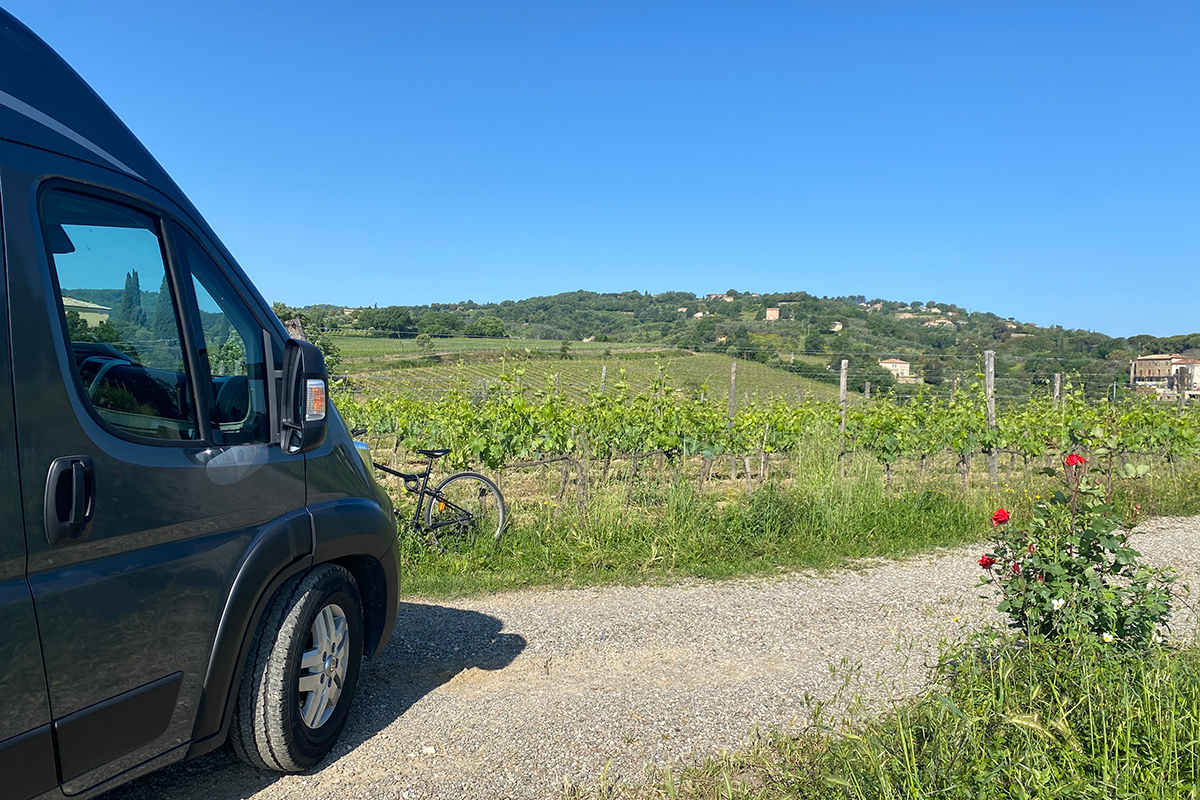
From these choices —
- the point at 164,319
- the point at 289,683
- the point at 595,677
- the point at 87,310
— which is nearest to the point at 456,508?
the point at 595,677

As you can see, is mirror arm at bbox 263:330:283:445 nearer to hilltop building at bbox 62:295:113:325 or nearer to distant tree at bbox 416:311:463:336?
hilltop building at bbox 62:295:113:325

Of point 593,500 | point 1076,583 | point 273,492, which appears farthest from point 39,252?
point 593,500

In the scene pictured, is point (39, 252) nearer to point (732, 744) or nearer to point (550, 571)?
point (732, 744)

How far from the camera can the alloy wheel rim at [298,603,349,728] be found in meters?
3.12

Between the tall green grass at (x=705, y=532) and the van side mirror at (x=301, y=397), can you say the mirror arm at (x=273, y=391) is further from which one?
the tall green grass at (x=705, y=532)

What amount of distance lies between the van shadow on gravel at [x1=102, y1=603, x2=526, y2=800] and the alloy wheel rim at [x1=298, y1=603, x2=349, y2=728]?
0.77 ft

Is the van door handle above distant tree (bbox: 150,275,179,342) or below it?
below

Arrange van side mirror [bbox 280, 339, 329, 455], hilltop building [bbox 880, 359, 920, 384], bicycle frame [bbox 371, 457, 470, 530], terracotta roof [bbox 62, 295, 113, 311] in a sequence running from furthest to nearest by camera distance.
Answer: hilltop building [bbox 880, 359, 920, 384], bicycle frame [bbox 371, 457, 470, 530], van side mirror [bbox 280, 339, 329, 455], terracotta roof [bbox 62, 295, 113, 311]

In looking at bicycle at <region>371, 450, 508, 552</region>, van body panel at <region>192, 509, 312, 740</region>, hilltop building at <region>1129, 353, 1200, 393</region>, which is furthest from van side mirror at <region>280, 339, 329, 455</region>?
hilltop building at <region>1129, 353, 1200, 393</region>

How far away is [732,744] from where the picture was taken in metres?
3.43

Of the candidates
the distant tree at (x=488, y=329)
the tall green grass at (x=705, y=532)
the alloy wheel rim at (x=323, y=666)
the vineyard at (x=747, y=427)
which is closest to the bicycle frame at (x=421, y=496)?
the tall green grass at (x=705, y=532)

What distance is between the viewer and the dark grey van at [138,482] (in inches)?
81.6

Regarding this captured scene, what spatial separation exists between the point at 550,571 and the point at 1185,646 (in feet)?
13.4

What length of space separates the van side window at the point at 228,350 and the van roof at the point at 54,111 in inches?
11.3
